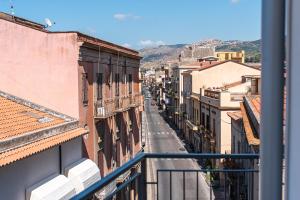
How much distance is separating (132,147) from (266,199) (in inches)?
1043

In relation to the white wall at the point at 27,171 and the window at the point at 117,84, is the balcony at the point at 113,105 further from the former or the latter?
the white wall at the point at 27,171

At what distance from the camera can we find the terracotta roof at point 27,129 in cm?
1020

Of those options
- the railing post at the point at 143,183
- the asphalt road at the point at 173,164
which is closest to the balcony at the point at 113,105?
the asphalt road at the point at 173,164

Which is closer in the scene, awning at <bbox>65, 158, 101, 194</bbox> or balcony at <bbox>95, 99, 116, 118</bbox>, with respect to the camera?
awning at <bbox>65, 158, 101, 194</bbox>

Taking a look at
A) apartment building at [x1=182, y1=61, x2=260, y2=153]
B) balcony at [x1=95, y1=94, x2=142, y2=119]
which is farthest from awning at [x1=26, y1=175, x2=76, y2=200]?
apartment building at [x1=182, y1=61, x2=260, y2=153]

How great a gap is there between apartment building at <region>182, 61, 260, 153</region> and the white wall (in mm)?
14981

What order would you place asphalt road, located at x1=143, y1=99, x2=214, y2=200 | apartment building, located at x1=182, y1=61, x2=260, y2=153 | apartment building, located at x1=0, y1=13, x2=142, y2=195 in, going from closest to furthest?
apartment building, located at x1=0, y1=13, x2=142, y2=195
asphalt road, located at x1=143, y1=99, x2=214, y2=200
apartment building, located at x1=182, y1=61, x2=260, y2=153

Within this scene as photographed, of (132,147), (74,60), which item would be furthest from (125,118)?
(74,60)

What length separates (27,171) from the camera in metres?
10.8

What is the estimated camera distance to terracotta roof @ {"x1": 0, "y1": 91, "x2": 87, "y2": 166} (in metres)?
10.2

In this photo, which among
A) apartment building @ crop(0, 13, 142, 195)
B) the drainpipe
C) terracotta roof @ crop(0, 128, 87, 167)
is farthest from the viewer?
apartment building @ crop(0, 13, 142, 195)

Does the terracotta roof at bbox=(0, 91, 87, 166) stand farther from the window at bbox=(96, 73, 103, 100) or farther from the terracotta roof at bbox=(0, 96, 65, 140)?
the window at bbox=(96, 73, 103, 100)

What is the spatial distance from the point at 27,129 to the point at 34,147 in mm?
1132

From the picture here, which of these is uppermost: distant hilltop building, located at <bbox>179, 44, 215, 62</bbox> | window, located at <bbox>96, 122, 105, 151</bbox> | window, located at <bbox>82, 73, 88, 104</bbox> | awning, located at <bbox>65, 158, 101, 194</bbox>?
distant hilltop building, located at <bbox>179, 44, 215, 62</bbox>
